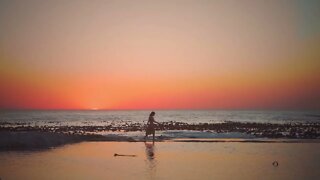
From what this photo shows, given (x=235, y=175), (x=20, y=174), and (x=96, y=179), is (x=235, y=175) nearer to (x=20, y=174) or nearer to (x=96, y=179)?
(x=96, y=179)

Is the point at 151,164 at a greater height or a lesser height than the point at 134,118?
lesser

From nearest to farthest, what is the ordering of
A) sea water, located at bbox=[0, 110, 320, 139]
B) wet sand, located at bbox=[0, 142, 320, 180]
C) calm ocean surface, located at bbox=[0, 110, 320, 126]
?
wet sand, located at bbox=[0, 142, 320, 180]
sea water, located at bbox=[0, 110, 320, 139]
calm ocean surface, located at bbox=[0, 110, 320, 126]

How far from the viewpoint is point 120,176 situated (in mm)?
11922

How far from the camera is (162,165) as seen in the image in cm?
1420

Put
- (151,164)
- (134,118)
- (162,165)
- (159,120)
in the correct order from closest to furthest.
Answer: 1. (162,165)
2. (151,164)
3. (159,120)
4. (134,118)

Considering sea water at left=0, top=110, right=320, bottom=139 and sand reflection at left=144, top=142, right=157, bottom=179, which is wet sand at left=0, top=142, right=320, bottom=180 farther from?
sea water at left=0, top=110, right=320, bottom=139

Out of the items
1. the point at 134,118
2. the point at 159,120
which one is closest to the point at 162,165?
the point at 159,120

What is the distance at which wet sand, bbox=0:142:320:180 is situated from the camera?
12242 mm

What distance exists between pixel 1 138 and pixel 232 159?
47.6 feet

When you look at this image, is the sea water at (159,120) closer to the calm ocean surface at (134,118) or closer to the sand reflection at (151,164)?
the calm ocean surface at (134,118)

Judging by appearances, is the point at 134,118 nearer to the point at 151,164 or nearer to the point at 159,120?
the point at 159,120

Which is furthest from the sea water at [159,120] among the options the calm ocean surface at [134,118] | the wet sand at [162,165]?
the wet sand at [162,165]

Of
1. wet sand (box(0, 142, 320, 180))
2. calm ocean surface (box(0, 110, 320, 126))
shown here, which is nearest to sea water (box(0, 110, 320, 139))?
calm ocean surface (box(0, 110, 320, 126))

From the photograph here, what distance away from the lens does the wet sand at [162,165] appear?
12242 millimetres
